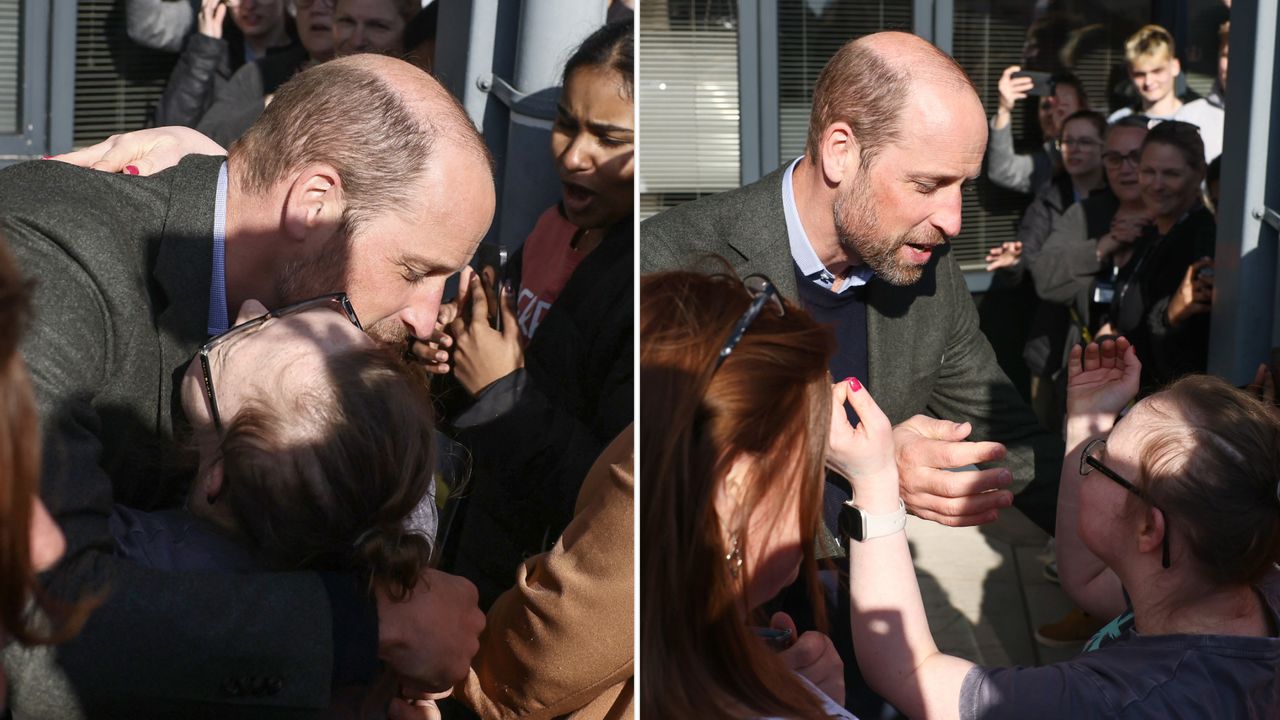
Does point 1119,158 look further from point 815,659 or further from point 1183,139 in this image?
point 815,659

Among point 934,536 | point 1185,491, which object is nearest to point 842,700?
point 934,536

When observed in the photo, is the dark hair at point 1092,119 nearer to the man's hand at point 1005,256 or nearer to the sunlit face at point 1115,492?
the man's hand at point 1005,256

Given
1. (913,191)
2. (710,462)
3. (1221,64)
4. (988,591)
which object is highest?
(1221,64)

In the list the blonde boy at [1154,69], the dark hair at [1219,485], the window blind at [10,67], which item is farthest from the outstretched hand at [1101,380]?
the blonde boy at [1154,69]

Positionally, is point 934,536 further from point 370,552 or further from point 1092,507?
point 370,552

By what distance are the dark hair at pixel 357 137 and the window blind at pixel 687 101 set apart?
21 cm

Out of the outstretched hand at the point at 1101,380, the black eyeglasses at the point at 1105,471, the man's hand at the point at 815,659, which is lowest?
the man's hand at the point at 815,659

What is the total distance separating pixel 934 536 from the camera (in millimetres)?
1575

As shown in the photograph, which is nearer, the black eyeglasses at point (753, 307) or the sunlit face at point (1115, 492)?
the black eyeglasses at point (753, 307)

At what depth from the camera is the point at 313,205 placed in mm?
1261

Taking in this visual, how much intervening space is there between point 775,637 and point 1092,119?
1381 millimetres

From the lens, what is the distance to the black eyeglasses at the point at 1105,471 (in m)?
1.37

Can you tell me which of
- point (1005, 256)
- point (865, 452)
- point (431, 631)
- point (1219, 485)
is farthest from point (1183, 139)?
point (431, 631)

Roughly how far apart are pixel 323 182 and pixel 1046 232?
46.3 inches
